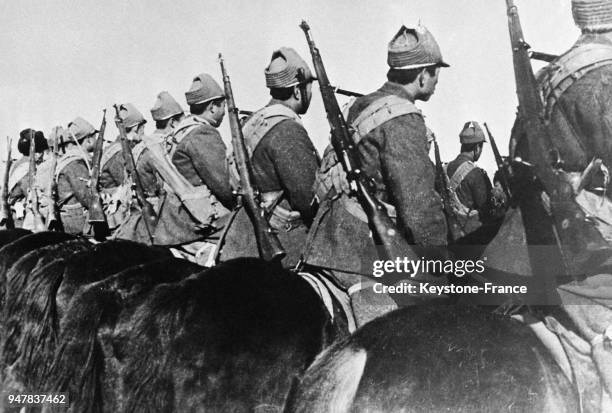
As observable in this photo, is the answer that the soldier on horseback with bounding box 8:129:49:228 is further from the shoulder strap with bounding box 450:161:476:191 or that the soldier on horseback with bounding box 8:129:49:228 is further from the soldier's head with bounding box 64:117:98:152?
the shoulder strap with bounding box 450:161:476:191

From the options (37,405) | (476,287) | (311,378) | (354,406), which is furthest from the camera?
(37,405)

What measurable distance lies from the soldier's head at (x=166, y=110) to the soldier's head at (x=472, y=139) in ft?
11.9

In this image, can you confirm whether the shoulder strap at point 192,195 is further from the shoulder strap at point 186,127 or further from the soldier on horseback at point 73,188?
the soldier on horseback at point 73,188

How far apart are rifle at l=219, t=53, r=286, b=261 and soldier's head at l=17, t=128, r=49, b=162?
7.94 meters

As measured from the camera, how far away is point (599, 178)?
426 centimetres

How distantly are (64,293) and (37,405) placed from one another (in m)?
0.74

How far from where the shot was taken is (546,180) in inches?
162

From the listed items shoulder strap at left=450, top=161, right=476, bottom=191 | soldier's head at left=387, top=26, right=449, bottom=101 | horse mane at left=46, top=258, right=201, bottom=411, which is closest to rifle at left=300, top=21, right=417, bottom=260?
soldier's head at left=387, top=26, right=449, bottom=101

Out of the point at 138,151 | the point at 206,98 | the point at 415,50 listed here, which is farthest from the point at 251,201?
the point at 138,151

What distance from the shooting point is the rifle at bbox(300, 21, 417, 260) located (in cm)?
451

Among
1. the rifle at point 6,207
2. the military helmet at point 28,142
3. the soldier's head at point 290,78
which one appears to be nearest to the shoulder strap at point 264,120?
the soldier's head at point 290,78

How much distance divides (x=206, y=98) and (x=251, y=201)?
2923mm

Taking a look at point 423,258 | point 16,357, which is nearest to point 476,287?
point 423,258

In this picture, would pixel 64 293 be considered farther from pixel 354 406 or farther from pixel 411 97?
pixel 354 406
